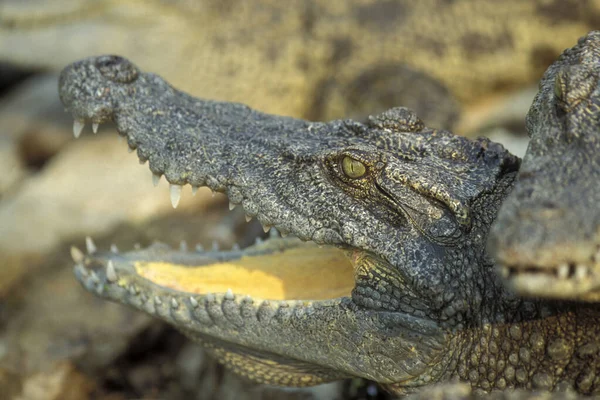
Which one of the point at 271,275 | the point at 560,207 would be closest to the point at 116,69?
the point at 271,275

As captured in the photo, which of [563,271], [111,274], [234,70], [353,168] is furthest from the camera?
[234,70]

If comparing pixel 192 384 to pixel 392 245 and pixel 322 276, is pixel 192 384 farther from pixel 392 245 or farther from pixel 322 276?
pixel 392 245

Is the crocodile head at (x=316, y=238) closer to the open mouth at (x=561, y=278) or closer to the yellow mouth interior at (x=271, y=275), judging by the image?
the yellow mouth interior at (x=271, y=275)

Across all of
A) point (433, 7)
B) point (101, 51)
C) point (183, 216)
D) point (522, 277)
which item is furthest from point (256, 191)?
point (433, 7)

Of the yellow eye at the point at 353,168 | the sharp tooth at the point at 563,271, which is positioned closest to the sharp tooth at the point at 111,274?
the yellow eye at the point at 353,168

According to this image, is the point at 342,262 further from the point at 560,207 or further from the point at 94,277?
the point at 560,207

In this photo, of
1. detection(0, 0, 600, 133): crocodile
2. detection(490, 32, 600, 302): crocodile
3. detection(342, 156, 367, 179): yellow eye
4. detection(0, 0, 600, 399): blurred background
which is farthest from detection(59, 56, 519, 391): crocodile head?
detection(0, 0, 600, 133): crocodile

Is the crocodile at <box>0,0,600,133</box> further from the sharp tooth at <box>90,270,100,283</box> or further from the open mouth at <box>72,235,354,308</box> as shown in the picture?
the sharp tooth at <box>90,270,100,283</box>
